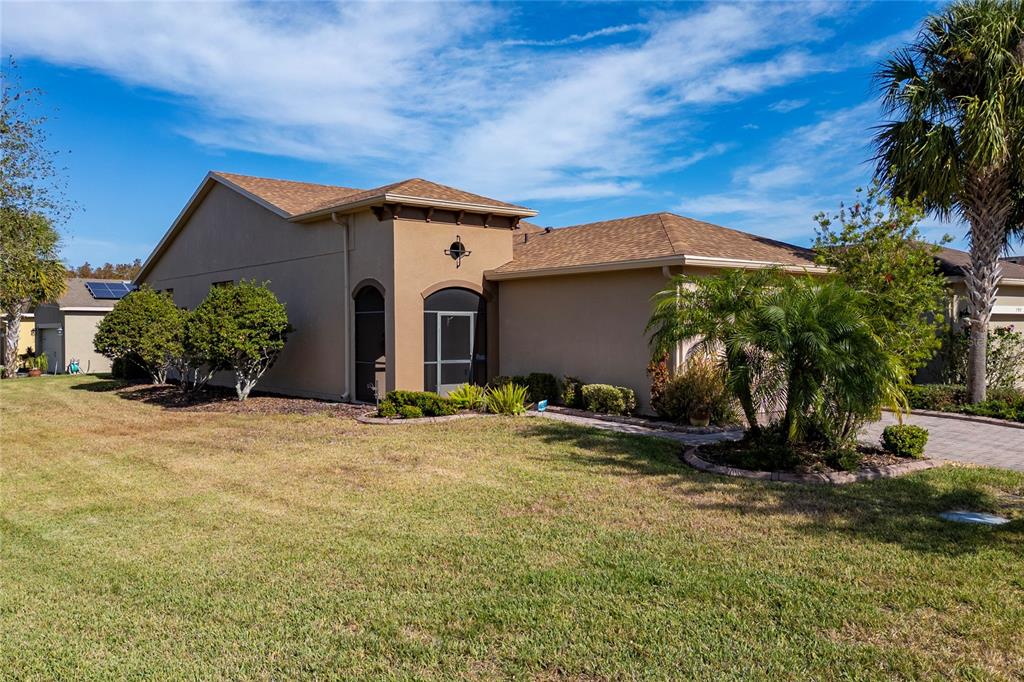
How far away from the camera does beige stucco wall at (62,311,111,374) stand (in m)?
33.4

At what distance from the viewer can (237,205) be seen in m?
21.0

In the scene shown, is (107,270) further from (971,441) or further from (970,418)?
(971,441)

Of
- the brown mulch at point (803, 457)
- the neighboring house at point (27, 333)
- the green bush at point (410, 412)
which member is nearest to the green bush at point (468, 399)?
the green bush at point (410, 412)

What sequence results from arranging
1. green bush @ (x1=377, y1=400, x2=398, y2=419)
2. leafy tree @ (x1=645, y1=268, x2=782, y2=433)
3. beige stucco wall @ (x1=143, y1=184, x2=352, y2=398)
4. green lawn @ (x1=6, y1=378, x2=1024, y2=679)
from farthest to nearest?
beige stucco wall @ (x1=143, y1=184, x2=352, y2=398) → green bush @ (x1=377, y1=400, x2=398, y2=419) → leafy tree @ (x1=645, y1=268, x2=782, y2=433) → green lawn @ (x1=6, y1=378, x2=1024, y2=679)

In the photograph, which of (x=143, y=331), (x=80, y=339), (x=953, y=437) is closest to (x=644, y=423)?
(x=953, y=437)

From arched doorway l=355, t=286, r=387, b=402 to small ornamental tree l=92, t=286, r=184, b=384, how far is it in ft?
17.3

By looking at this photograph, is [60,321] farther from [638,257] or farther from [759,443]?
[759,443]

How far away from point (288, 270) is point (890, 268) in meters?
14.8

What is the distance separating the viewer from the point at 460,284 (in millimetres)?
16422

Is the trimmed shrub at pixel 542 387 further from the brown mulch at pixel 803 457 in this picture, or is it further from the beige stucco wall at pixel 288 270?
the brown mulch at pixel 803 457

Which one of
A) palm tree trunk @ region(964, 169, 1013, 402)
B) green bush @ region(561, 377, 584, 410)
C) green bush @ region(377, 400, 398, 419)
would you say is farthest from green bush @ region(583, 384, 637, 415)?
palm tree trunk @ region(964, 169, 1013, 402)

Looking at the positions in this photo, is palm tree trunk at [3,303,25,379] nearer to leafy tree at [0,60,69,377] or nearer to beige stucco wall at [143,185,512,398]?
beige stucco wall at [143,185,512,398]

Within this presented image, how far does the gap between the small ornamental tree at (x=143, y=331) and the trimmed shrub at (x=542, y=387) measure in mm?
9673

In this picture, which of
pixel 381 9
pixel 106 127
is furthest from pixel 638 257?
pixel 106 127
